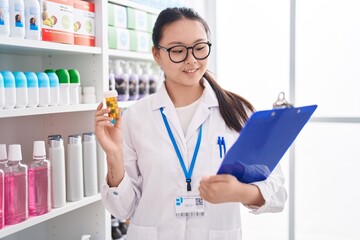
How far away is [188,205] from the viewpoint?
135cm

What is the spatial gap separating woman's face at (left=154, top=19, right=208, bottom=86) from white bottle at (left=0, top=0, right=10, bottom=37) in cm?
57

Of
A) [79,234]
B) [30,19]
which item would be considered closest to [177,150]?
[30,19]

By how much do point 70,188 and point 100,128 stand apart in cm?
61

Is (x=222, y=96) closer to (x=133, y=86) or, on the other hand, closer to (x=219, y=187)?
(x=219, y=187)

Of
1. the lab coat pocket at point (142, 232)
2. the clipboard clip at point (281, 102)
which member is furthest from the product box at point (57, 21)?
the clipboard clip at point (281, 102)

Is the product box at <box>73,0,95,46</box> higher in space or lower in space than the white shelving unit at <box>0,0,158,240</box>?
higher

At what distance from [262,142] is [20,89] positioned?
99 centimetres

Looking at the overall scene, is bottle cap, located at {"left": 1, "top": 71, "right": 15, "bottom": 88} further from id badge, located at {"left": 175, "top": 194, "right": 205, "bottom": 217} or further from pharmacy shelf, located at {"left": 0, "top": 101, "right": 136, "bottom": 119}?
id badge, located at {"left": 175, "top": 194, "right": 205, "bottom": 217}

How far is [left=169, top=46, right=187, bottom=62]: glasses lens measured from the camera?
133cm

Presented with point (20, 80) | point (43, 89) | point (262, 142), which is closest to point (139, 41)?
point (43, 89)

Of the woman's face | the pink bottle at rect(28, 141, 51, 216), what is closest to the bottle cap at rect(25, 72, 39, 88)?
the pink bottle at rect(28, 141, 51, 216)

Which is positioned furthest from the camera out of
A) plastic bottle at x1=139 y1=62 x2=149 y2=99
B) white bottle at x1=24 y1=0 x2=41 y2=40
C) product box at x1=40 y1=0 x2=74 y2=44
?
plastic bottle at x1=139 y1=62 x2=149 y2=99

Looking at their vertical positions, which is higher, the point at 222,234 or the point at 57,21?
the point at 57,21

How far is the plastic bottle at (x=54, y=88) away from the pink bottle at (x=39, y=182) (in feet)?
0.63
